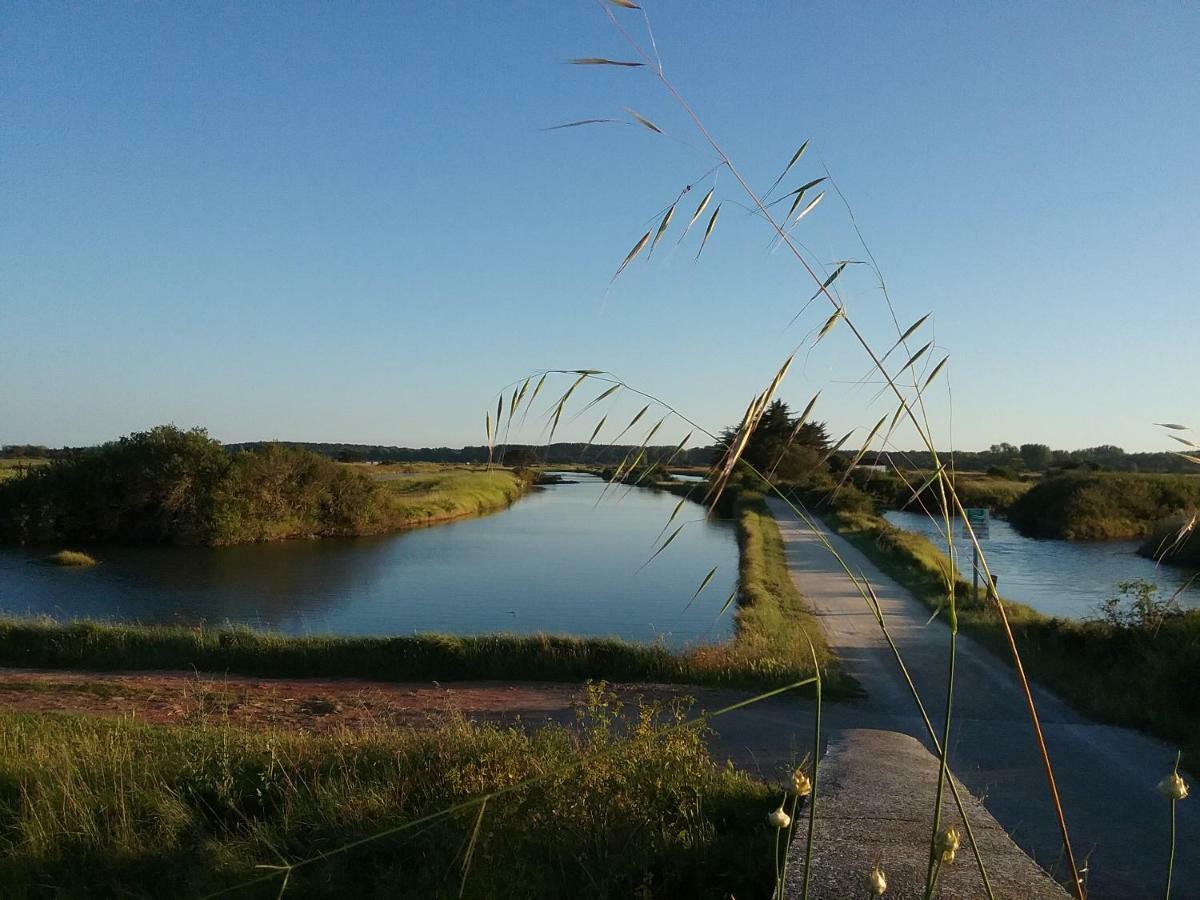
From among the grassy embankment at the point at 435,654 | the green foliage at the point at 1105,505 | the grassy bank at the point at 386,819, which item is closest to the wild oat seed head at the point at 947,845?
the grassy bank at the point at 386,819

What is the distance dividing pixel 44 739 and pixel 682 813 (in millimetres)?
4563

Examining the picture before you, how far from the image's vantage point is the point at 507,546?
33.3 m

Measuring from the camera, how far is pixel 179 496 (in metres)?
34.5

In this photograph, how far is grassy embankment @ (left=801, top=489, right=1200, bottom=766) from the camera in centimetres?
829

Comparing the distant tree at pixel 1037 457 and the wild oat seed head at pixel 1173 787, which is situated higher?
the distant tree at pixel 1037 457

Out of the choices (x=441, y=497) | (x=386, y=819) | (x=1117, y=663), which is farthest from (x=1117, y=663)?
(x=441, y=497)

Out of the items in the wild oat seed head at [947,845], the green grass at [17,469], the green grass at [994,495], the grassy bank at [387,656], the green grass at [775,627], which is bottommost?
the grassy bank at [387,656]

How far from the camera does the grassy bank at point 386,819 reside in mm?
3590

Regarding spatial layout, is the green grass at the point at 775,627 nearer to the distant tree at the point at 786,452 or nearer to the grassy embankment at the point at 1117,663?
the distant tree at the point at 786,452

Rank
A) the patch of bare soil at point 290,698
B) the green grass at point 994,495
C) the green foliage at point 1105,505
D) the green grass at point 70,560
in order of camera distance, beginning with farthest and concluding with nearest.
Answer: the green grass at point 994,495 < the green foliage at point 1105,505 < the green grass at point 70,560 < the patch of bare soil at point 290,698

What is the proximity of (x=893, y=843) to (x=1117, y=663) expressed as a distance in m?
8.66

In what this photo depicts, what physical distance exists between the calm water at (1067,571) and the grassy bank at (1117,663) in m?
3.89

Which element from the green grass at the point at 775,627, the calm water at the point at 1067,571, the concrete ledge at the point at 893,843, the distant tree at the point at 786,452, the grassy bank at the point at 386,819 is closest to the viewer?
the distant tree at the point at 786,452

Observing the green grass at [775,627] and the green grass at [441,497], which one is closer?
the green grass at [775,627]
